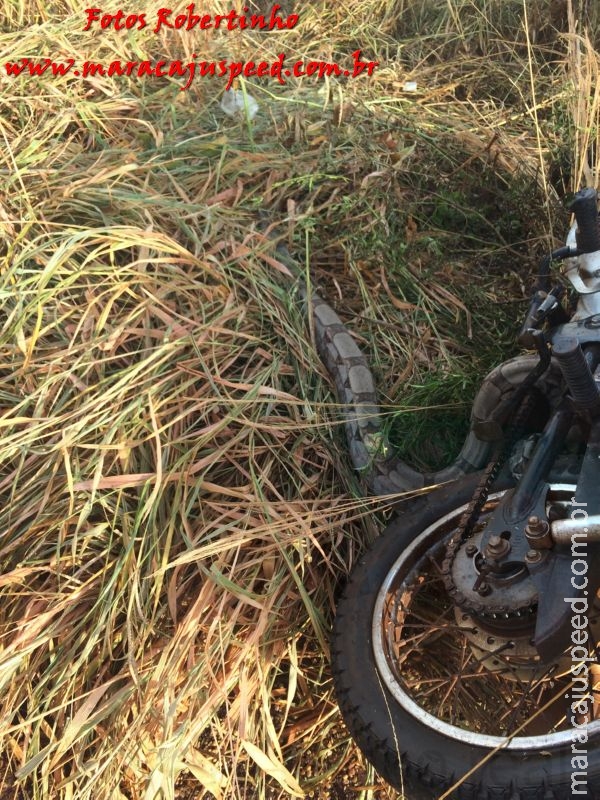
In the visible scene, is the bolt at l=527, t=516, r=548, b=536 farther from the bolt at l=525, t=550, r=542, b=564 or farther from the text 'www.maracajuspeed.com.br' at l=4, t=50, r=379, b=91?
the text 'www.maracajuspeed.com.br' at l=4, t=50, r=379, b=91

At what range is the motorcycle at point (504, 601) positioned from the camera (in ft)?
6.27

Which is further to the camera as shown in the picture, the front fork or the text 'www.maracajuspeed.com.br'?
the text 'www.maracajuspeed.com.br'

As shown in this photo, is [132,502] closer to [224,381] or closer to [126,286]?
[224,381]

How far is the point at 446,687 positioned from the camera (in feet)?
8.02

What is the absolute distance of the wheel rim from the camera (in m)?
2.14

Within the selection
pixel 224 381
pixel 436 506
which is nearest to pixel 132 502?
pixel 224 381

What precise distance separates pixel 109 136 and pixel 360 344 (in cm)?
177

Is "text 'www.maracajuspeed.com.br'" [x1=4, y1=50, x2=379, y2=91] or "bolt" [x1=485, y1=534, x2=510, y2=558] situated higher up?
"text 'www.maracajuspeed.com.br'" [x1=4, y1=50, x2=379, y2=91]

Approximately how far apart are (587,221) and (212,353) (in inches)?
55.0

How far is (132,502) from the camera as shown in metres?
2.75

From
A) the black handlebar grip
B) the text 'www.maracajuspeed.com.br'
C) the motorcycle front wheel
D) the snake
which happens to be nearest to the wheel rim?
the motorcycle front wheel

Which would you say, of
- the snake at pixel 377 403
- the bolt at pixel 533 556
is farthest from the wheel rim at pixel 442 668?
the snake at pixel 377 403

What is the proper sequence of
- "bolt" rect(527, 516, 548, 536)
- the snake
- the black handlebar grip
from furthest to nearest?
the snake, the black handlebar grip, "bolt" rect(527, 516, 548, 536)

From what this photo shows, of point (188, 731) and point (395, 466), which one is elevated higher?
point (395, 466)
